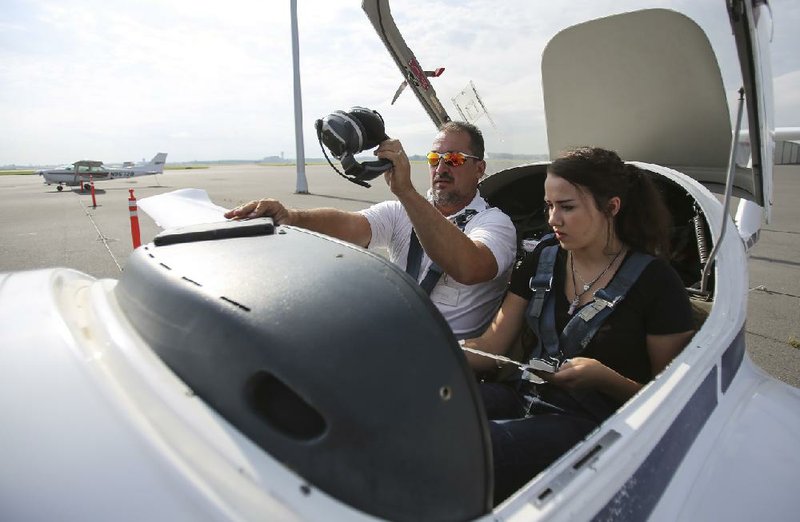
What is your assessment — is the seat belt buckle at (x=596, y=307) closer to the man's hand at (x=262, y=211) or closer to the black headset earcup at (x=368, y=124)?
the black headset earcup at (x=368, y=124)

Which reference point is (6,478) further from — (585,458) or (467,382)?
(585,458)

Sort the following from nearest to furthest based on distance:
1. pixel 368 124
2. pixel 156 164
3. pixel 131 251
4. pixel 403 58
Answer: pixel 368 124
pixel 403 58
pixel 131 251
pixel 156 164

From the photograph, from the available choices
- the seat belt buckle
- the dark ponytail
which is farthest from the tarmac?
the seat belt buckle

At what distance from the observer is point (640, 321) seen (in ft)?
4.99

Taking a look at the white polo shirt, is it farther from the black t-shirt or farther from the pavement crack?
the pavement crack

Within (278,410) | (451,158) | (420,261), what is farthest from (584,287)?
(278,410)

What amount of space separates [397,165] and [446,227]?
0.93 feet

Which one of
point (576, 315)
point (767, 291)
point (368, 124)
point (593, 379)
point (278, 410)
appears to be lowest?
point (767, 291)

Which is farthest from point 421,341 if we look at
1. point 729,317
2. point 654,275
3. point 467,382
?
point 729,317

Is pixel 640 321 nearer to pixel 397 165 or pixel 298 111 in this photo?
pixel 397 165

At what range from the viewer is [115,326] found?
85 cm

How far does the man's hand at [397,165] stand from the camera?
1.67 meters

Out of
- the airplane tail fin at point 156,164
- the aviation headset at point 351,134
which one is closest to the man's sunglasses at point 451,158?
the aviation headset at point 351,134

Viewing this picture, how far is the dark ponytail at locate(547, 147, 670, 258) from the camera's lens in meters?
1.70
